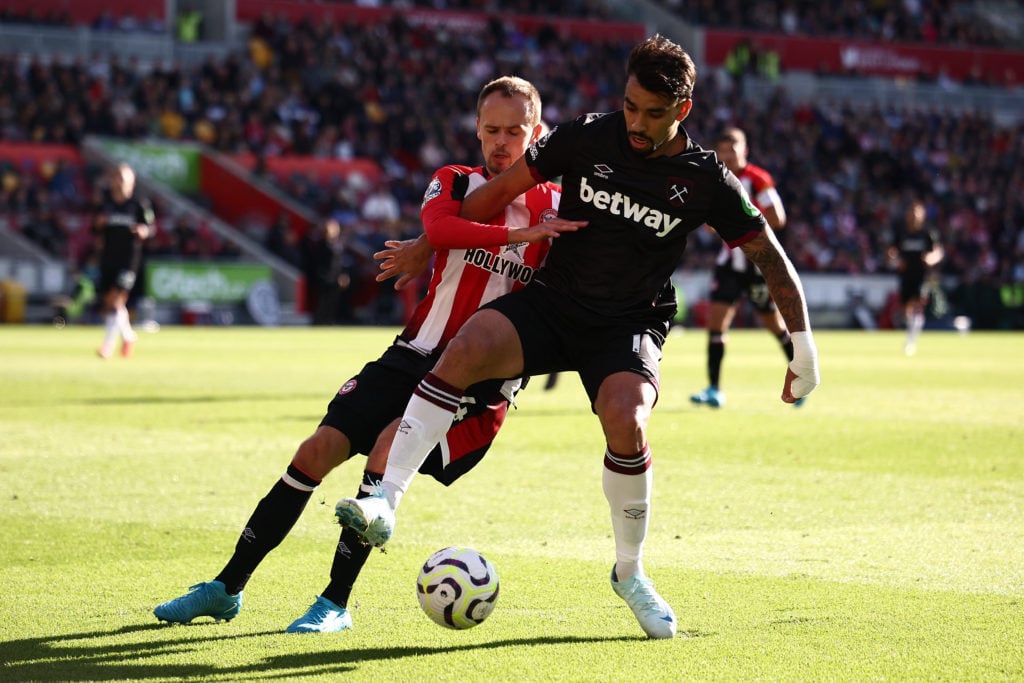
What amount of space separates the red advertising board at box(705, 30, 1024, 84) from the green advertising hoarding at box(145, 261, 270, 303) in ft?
65.6

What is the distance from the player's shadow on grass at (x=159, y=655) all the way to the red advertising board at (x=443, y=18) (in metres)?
34.6

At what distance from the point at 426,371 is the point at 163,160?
1139 inches

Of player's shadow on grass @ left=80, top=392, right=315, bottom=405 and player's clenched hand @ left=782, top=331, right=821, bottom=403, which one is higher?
player's clenched hand @ left=782, top=331, right=821, bottom=403

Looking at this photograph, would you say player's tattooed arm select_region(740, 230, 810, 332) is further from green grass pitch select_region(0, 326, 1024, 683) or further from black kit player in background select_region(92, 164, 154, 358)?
black kit player in background select_region(92, 164, 154, 358)

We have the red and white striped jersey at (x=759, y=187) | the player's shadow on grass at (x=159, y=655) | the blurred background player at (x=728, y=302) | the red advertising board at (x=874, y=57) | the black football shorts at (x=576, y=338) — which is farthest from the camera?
the red advertising board at (x=874, y=57)

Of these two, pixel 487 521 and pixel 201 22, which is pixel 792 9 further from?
pixel 487 521

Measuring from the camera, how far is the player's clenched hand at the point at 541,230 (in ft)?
16.7

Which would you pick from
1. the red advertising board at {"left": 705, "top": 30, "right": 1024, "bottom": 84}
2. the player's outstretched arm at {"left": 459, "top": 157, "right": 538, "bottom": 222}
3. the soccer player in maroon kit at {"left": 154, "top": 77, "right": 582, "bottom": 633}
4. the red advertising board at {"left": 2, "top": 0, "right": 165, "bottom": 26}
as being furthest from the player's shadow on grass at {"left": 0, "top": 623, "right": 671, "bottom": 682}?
the red advertising board at {"left": 705, "top": 30, "right": 1024, "bottom": 84}

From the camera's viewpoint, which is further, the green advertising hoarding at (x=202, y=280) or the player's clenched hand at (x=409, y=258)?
the green advertising hoarding at (x=202, y=280)

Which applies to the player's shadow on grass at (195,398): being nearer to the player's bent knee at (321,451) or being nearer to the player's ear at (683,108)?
Answer: the player's bent knee at (321,451)

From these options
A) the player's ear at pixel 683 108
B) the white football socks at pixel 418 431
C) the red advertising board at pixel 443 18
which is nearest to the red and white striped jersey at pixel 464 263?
the white football socks at pixel 418 431

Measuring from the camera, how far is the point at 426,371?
5297mm

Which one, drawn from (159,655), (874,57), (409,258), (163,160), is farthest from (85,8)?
(159,655)

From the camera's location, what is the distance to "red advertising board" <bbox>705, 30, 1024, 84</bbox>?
4631 cm
